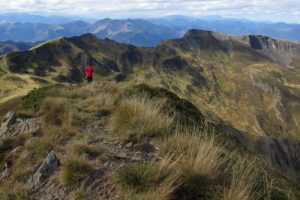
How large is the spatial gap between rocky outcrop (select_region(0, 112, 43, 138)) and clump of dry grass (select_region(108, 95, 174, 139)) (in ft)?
9.86

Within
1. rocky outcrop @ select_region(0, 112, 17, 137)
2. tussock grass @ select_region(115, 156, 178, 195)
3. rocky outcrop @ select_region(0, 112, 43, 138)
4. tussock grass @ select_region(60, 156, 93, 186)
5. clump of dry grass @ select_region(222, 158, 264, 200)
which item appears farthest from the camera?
rocky outcrop @ select_region(0, 112, 17, 137)

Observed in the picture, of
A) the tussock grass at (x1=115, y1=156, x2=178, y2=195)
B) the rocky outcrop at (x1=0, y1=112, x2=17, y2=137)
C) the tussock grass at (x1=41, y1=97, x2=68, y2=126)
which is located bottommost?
the rocky outcrop at (x1=0, y1=112, x2=17, y2=137)

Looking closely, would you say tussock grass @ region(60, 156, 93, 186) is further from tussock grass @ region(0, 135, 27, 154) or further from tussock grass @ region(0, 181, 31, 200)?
tussock grass @ region(0, 135, 27, 154)

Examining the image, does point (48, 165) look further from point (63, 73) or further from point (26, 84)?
point (63, 73)

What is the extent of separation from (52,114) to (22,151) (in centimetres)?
291

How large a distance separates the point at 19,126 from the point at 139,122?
19.5ft

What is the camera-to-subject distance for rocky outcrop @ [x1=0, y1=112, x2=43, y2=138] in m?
13.9

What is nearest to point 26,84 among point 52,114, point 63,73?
point 63,73

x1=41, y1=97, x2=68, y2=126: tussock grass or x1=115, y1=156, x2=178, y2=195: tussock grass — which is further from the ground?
x1=115, y1=156, x2=178, y2=195: tussock grass

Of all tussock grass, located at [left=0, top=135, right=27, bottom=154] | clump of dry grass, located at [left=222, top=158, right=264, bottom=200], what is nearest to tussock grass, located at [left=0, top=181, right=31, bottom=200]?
tussock grass, located at [left=0, top=135, right=27, bottom=154]

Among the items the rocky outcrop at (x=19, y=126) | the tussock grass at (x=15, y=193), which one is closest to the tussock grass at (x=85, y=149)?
the tussock grass at (x=15, y=193)

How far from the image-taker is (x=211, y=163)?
7.80 m

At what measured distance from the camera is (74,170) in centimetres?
856

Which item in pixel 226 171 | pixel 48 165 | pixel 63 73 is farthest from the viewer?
pixel 63 73
